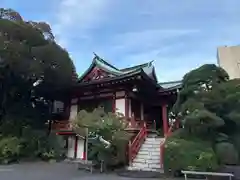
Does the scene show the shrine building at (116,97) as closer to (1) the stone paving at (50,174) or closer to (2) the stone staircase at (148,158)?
(2) the stone staircase at (148,158)

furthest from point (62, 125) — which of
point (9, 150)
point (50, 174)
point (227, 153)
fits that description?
point (227, 153)

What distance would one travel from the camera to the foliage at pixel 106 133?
10.7 meters

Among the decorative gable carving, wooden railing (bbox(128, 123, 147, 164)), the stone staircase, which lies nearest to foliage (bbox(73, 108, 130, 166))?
wooden railing (bbox(128, 123, 147, 164))

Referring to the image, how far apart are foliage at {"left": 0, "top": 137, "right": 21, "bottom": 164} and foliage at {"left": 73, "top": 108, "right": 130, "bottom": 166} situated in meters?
4.75

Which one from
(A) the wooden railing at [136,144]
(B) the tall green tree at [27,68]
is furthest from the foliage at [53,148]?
(A) the wooden railing at [136,144]

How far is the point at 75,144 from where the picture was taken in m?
15.7

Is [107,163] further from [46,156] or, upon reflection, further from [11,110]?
[11,110]

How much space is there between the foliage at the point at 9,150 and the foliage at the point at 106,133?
15.6 feet

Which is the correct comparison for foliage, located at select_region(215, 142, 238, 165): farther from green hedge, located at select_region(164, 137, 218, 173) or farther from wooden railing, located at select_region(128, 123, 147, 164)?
wooden railing, located at select_region(128, 123, 147, 164)

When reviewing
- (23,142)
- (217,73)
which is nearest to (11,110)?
(23,142)

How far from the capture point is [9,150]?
1357 cm

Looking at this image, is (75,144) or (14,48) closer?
(14,48)

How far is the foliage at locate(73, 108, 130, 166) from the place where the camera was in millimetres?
10727

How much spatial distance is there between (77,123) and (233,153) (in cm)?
658
